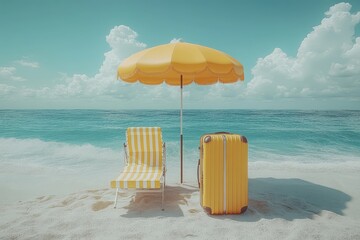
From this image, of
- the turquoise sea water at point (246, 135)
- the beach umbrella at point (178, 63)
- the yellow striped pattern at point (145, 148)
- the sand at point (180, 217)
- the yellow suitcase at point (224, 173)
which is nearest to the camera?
the sand at point (180, 217)

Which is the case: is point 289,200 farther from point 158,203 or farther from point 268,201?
point 158,203

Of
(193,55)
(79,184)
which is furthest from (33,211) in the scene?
(193,55)

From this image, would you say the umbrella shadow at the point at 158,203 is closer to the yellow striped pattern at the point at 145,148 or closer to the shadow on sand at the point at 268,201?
the shadow on sand at the point at 268,201

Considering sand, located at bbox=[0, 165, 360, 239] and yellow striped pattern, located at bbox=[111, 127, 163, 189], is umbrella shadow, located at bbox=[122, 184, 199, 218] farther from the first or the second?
yellow striped pattern, located at bbox=[111, 127, 163, 189]

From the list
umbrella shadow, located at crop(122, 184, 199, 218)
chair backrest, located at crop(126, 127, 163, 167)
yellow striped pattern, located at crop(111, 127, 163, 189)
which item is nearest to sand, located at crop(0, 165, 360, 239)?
umbrella shadow, located at crop(122, 184, 199, 218)

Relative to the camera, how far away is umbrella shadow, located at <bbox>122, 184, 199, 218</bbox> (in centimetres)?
388

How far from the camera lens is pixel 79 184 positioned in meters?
6.01

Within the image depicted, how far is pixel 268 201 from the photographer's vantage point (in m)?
4.38

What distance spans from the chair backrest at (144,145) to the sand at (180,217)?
710 millimetres

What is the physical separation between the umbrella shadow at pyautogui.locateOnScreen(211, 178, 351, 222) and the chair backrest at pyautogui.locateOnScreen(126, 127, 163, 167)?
1.99 metres

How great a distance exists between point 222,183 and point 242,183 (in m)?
0.29

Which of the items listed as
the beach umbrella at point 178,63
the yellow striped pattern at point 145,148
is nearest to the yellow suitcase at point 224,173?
the beach umbrella at point 178,63

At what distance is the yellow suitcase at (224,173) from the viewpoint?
3.70m

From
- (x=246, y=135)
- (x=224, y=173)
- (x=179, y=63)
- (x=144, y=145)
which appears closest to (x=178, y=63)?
(x=179, y=63)
